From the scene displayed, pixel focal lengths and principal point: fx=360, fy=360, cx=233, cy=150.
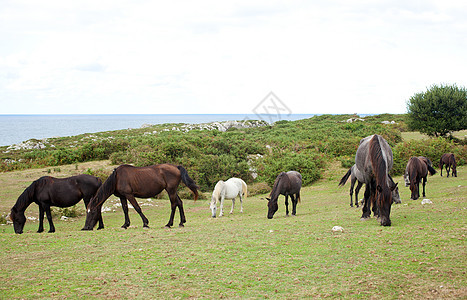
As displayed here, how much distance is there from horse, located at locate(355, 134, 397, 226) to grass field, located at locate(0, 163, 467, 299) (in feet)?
1.80

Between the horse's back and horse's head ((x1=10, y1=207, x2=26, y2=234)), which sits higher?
the horse's back

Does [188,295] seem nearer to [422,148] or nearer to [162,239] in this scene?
[162,239]

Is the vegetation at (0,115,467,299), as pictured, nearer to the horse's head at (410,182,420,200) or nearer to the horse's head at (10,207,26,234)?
the horse's head at (10,207,26,234)

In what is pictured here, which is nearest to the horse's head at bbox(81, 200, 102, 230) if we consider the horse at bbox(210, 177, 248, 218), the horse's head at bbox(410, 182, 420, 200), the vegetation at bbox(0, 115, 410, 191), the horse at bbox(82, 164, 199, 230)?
the horse at bbox(82, 164, 199, 230)

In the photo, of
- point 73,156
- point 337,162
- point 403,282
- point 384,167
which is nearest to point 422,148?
point 337,162

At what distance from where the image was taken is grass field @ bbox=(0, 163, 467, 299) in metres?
5.95

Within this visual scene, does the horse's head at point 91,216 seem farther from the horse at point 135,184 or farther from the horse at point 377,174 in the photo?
the horse at point 377,174

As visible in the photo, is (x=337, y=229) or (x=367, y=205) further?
(x=367, y=205)

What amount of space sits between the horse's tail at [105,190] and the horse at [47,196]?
→ 0.87 meters

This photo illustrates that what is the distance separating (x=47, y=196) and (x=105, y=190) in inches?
83.9
